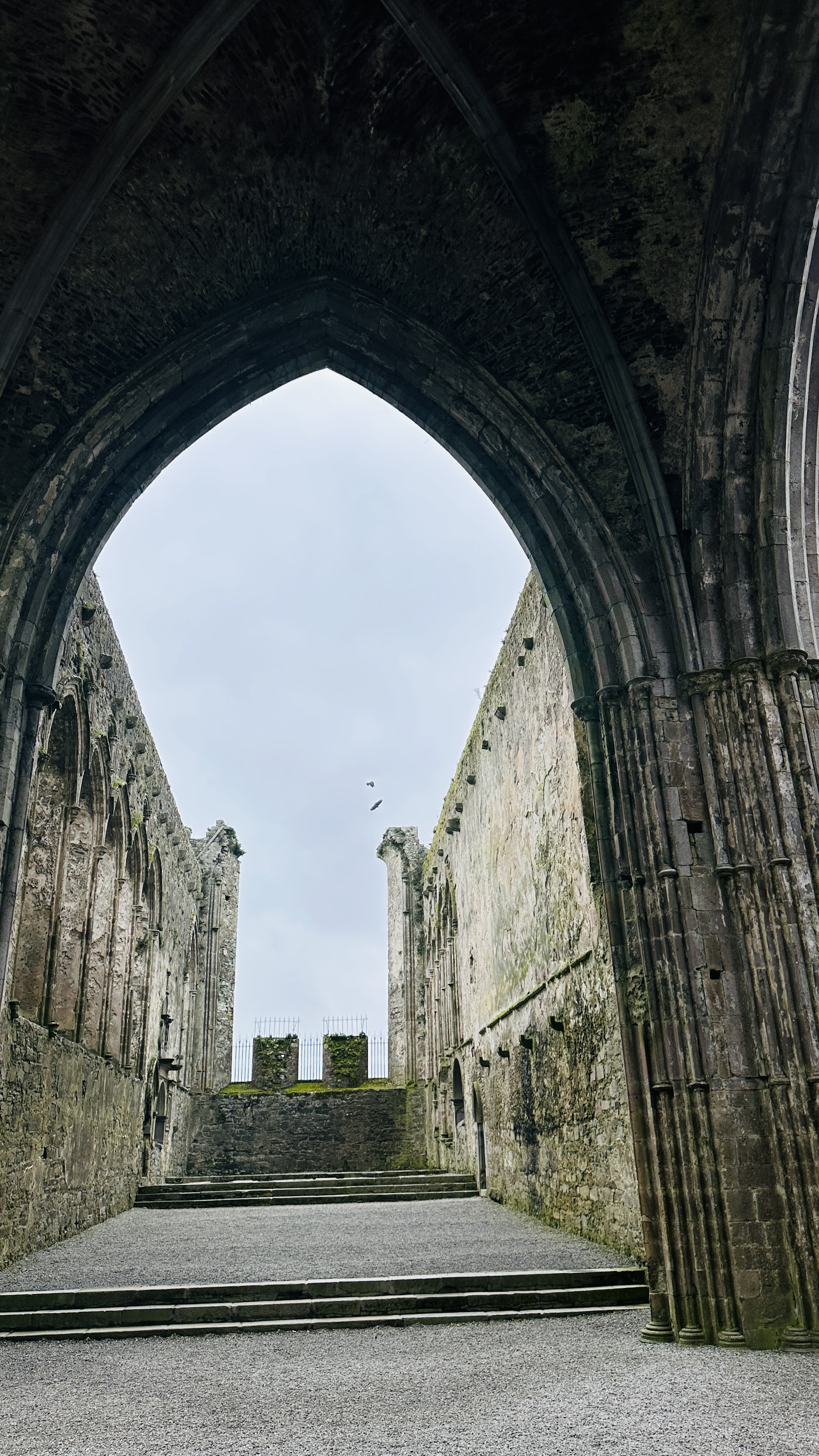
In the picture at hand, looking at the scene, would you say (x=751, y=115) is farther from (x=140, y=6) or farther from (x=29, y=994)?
(x=29, y=994)

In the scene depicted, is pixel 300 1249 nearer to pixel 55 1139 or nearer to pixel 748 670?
pixel 55 1139

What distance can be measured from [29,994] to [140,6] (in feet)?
26.4

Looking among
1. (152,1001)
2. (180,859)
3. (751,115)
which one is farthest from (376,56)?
(180,859)

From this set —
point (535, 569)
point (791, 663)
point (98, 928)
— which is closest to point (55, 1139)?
point (98, 928)

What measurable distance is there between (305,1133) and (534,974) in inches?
461

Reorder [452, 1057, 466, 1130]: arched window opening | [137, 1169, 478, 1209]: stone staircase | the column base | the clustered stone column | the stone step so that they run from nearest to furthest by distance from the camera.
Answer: the column base → the clustered stone column → the stone step → [137, 1169, 478, 1209]: stone staircase → [452, 1057, 466, 1130]: arched window opening

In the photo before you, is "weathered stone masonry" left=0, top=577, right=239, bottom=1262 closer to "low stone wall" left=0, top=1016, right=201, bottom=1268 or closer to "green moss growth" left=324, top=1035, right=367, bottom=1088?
"low stone wall" left=0, top=1016, right=201, bottom=1268

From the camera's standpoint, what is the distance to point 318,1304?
6.00 m

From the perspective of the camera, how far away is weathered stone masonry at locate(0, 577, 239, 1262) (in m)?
8.90

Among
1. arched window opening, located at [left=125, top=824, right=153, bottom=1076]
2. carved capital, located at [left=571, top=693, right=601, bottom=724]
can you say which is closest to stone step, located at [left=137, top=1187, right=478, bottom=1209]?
arched window opening, located at [left=125, top=824, right=153, bottom=1076]

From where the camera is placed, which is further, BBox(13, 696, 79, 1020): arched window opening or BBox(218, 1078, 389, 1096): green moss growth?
BBox(218, 1078, 389, 1096): green moss growth

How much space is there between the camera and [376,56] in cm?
621

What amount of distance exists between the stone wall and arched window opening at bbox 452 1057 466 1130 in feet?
0.11

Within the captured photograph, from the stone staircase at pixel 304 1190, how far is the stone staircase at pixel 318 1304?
8390 mm
